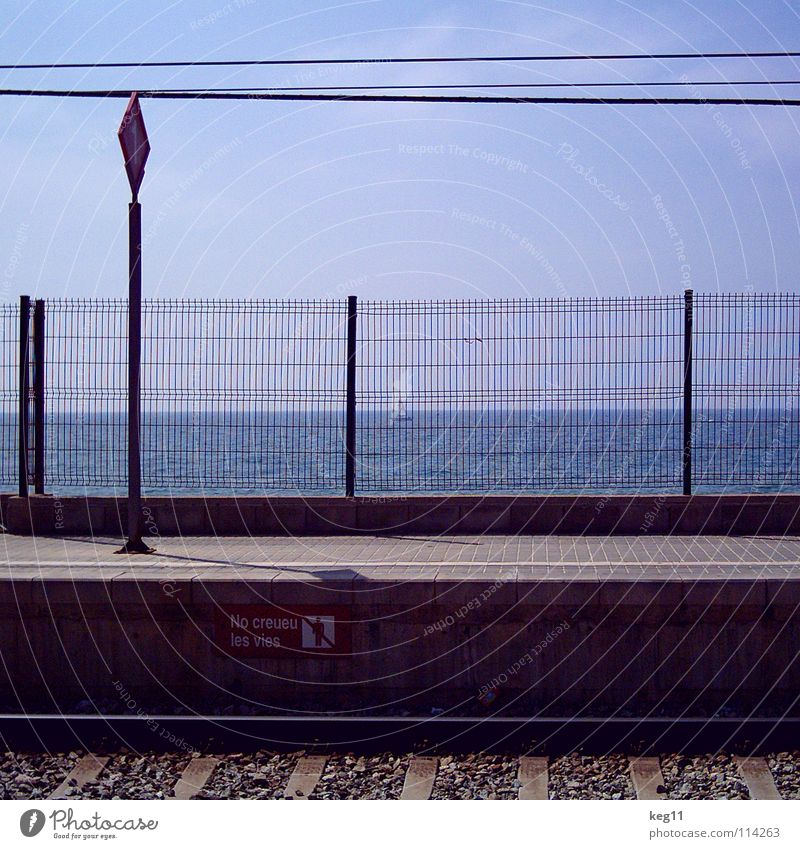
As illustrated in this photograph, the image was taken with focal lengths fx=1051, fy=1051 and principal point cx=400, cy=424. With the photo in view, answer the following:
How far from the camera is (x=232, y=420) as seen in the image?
11.7 m

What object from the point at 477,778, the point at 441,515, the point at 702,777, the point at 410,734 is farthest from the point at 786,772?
the point at 441,515

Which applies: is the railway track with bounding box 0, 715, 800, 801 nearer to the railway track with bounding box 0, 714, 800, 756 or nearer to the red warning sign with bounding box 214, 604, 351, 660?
the railway track with bounding box 0, 714, 800, 756

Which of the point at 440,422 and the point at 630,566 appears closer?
the point at 630,566

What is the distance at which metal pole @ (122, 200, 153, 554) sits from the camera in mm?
10305

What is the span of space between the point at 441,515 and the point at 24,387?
197 inches

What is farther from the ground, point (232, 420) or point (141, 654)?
point (232, 420)

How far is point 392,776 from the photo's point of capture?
6.36 meters

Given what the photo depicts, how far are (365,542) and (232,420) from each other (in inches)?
80.4

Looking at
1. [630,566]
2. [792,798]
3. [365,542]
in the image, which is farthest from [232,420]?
[792,798]

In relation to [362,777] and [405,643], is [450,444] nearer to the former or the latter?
[405,643]

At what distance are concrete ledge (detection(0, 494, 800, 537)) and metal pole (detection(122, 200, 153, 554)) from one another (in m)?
1.58

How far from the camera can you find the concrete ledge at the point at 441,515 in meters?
11.8

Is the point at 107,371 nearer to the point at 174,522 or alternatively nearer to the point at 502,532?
the point at 174,522

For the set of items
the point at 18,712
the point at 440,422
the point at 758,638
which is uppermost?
the point at 440,422
